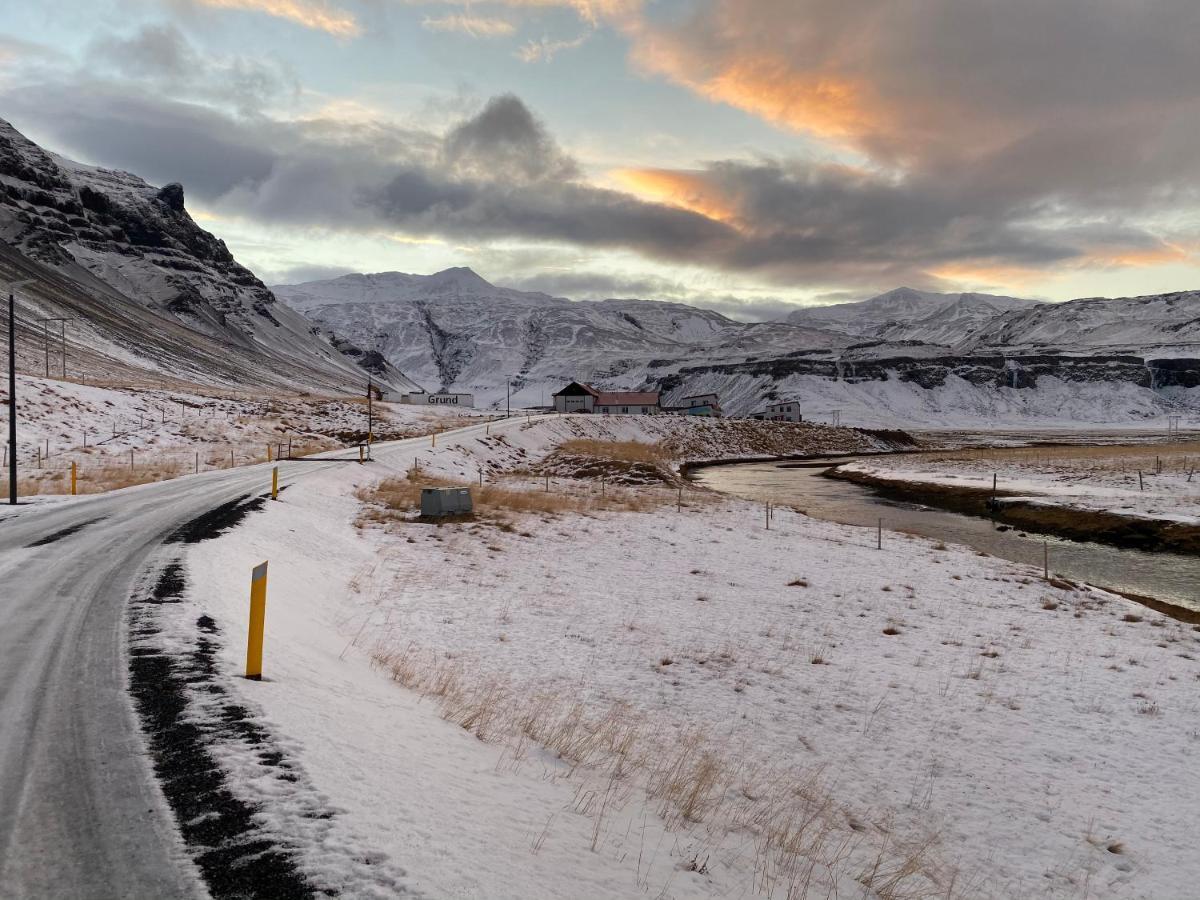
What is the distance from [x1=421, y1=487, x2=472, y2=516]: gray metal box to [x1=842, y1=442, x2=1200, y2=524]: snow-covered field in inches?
1151

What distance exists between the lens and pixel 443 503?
82.0 feet

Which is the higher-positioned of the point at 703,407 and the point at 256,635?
the point at 703,407

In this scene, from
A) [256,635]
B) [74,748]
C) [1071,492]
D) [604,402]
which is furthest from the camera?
[604,402]

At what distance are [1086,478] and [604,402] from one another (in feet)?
283

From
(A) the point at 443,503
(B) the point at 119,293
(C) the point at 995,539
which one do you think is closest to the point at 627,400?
(C) the point at 995,539

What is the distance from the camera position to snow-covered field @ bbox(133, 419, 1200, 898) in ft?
17.8

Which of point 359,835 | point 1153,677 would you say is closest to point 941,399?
point 1153,677

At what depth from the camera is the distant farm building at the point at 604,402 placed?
122562 mm

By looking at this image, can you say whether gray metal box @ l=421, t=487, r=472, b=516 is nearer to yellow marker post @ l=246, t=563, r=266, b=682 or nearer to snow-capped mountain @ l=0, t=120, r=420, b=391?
yellow marker post @ l=246, t=563, r=266, b=682

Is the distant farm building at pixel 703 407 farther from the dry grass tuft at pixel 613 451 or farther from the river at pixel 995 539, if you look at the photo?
the river at pixel 995 539

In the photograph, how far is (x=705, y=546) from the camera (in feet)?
74.6

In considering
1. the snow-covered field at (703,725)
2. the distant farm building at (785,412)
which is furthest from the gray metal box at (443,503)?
the distant farm building at (785,412)

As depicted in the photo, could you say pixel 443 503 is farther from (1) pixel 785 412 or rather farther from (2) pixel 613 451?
(1) pixel 785 412

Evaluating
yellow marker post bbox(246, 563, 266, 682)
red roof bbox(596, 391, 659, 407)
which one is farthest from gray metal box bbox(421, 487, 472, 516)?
red roof bbox(596, 391, 659, 407)
